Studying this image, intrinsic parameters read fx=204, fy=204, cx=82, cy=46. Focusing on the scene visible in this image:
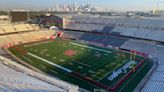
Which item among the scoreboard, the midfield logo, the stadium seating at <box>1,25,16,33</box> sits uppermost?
the scoreboard

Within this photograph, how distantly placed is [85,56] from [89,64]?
3963 millimetres

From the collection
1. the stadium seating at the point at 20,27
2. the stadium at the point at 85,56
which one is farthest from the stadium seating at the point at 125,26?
the stadium seating at the point at 20,27

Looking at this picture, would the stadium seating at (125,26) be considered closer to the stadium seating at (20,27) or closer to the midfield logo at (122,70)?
the stadium seating at (20,27)

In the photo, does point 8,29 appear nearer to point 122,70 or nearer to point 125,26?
point 125,26

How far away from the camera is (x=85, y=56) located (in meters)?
29.1

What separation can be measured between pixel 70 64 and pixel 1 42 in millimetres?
16245

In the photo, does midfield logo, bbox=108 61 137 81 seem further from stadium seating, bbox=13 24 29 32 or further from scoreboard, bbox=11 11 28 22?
stadium seating, bbox=13 24 29 32

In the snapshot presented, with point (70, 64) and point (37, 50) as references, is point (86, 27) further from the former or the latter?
point (70, 64)

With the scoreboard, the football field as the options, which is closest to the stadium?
the football field

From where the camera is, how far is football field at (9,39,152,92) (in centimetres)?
2022

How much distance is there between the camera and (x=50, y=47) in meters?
34.4

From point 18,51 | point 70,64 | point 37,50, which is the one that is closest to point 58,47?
point 37,50

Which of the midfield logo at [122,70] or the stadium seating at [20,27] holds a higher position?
the stadium seating at [20,27]

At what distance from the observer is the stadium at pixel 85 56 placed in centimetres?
1163
